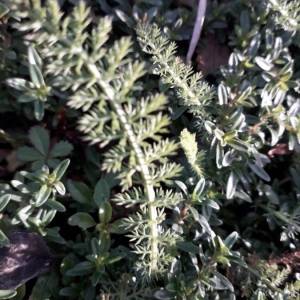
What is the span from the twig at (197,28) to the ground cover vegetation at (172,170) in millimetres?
42

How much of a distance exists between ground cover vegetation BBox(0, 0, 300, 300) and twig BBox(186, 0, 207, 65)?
42 millimetres

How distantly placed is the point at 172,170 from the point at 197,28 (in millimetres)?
836

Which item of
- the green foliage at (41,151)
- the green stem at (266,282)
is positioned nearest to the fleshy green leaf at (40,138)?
the green foliage at (41,151)

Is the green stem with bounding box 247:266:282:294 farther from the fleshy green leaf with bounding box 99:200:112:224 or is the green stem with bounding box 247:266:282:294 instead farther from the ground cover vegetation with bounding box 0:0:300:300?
the fleshy green leaf with bounding box 99:200:112:224

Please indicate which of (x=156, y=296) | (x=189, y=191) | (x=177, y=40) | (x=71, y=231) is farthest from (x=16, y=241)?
(x=177, y=40)

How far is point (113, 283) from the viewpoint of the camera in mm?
1745

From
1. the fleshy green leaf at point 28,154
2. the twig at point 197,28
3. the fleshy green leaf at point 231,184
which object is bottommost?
the fleshy green leaf at point 28,154

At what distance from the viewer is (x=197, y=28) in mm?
2020

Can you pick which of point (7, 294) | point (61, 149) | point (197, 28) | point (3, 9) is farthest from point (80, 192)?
point (197, 28)

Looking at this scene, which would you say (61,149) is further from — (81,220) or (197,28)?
(197,28)

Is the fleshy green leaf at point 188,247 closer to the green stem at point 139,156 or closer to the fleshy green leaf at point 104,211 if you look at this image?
the green stem at point 139,156

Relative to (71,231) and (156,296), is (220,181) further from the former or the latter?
(71,231)

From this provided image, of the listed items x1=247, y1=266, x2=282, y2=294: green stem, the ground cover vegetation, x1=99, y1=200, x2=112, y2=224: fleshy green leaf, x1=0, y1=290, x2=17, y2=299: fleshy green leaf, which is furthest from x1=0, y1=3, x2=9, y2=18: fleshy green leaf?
x1=247, y1=266, x2=282, y2=294: green stem

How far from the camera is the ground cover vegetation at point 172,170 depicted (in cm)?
165
